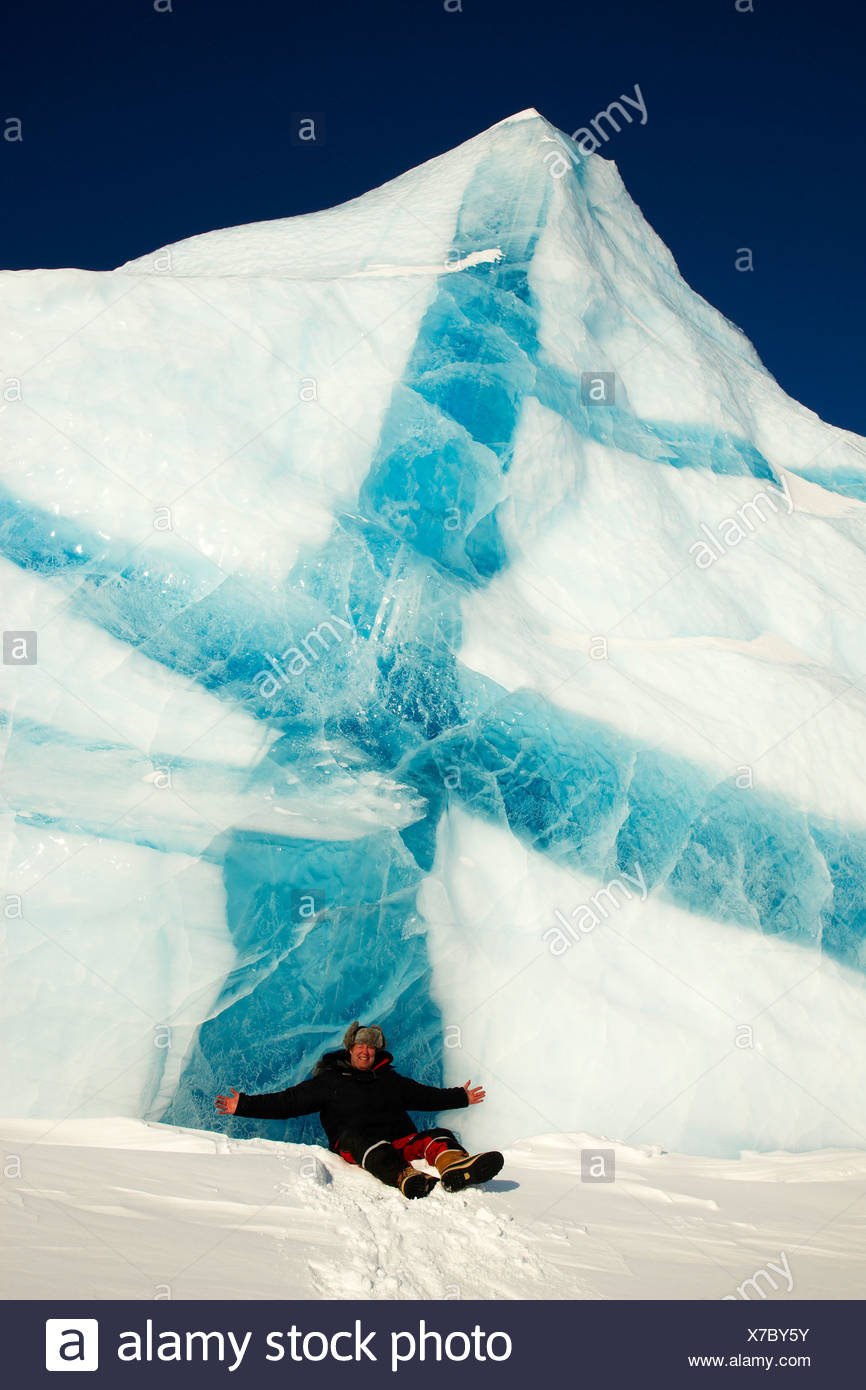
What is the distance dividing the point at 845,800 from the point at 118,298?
479 cm

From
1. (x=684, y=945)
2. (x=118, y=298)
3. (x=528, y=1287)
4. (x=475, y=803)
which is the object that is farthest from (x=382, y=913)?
(x=118, y=298)

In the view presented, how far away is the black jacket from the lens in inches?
145

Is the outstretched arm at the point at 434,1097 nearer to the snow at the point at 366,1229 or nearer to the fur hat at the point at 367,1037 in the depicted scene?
the fur hat at the point at 367,1037

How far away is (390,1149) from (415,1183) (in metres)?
0.25

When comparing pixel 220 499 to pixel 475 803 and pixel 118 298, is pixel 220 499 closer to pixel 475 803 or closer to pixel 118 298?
pixel 118 298

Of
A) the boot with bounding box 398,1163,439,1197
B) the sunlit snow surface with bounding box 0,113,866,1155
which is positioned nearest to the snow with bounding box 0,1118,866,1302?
the boot with bounding box 398,1163,439,1197

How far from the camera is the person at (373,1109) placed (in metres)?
3.37

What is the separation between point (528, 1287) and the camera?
2484 millimetres

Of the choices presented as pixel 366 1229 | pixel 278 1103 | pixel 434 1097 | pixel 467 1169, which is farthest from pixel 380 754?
pixel 366 1229

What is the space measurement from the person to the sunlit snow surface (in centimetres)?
74

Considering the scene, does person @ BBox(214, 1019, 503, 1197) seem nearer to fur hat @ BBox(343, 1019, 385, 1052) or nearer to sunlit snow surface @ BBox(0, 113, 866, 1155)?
fur hat @ BBox(343, 1019, 385, 1052)

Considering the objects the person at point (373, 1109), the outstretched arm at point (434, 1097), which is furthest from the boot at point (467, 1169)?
the outstretched arm at point (434, 1097)

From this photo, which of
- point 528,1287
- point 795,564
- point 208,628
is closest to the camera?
point 528,1287

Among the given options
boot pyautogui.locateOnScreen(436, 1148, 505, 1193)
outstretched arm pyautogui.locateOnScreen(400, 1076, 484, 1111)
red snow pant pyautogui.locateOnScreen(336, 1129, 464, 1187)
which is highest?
boot pyautogui.locateOnScreen(436, 1148, 505, 1193)
